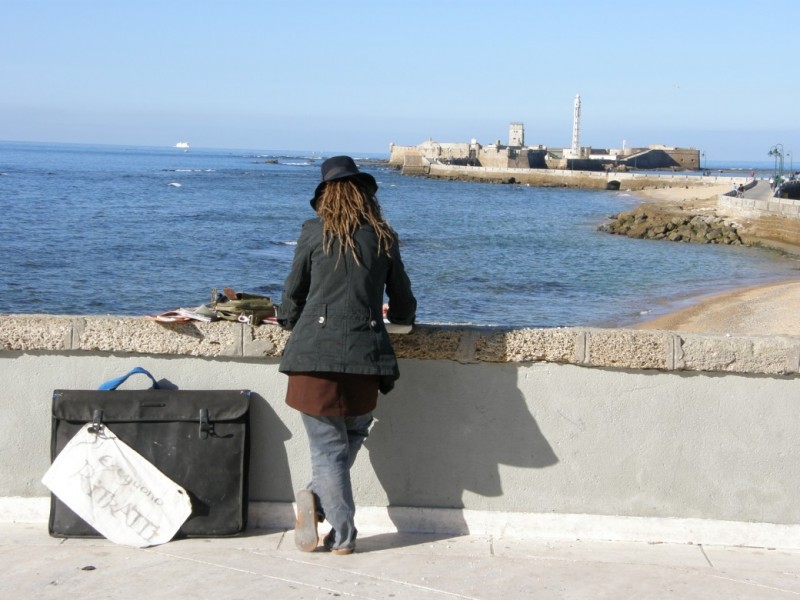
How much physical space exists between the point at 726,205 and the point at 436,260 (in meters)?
23.4

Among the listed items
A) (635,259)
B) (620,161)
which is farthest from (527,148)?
(635,259)

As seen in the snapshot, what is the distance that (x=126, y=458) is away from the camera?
179 inches

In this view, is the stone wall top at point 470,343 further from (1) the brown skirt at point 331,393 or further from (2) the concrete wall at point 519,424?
(1) the brown skirt at point 331,393

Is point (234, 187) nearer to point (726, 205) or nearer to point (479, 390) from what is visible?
point (726, 205)

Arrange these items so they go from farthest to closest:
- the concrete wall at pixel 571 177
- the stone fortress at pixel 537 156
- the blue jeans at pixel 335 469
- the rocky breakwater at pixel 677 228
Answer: the stone fortress at pixel 537 156, the concrete wall at pixel 571 177, the rocky breakwater at pixel 677 228, the blue jeans at pixel 335 469

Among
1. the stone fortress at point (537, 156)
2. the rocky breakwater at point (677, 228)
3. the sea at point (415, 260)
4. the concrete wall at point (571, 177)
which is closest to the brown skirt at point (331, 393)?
the sea at point (415, 260)

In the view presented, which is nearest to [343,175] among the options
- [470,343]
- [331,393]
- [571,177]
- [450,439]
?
[331,393]

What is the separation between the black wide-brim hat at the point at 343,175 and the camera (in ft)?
13.8

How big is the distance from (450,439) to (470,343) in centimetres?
49

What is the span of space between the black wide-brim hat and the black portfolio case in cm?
111

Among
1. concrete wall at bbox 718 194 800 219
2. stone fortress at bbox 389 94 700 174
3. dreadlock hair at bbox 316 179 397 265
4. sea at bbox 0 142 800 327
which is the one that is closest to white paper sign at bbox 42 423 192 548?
dreadlock hair at bbox 316 179 397 265

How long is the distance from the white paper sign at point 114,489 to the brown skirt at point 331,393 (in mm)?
818

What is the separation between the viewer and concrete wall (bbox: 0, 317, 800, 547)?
4602 mm

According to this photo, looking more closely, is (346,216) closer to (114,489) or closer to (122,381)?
(122,381)
